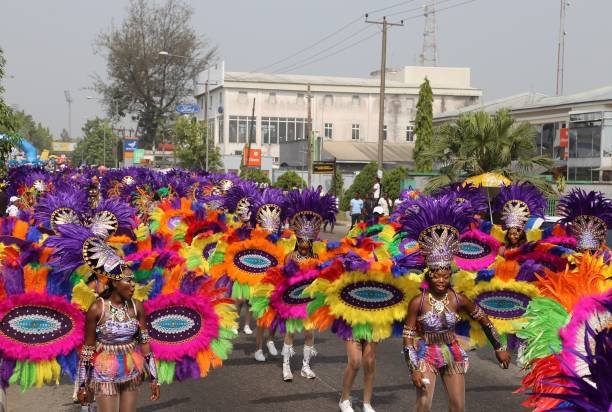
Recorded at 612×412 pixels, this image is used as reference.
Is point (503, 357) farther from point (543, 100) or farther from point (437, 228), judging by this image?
point (543, 100)

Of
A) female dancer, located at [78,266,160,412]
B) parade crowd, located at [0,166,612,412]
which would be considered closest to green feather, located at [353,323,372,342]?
parade crowd, located at [0,166,612,412]

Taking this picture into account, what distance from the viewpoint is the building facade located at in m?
32.1

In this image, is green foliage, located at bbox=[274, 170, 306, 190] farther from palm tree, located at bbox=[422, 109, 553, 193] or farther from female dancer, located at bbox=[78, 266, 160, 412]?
female dancer, located at bbox=[78, 266, 160, 412]

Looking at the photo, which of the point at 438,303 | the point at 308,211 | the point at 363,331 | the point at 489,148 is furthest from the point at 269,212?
the point at 489,148

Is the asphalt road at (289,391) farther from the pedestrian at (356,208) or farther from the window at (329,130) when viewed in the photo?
the window at (329,130)

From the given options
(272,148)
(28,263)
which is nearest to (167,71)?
(272,148)

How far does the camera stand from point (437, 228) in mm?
7180

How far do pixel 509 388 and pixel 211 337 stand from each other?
12.1 feet

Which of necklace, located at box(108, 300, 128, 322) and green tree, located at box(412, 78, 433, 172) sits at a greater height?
green tree, located at box(412, 78, 433, 172)

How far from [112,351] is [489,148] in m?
18.6

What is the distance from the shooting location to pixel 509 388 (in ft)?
30.7

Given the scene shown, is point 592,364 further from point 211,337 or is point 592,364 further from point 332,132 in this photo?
point 332,132

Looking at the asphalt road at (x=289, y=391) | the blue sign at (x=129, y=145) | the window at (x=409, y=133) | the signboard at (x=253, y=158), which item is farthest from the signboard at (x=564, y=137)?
the blue sign at (x=129, y=145)

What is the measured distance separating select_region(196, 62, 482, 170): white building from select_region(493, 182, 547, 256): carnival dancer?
208ft
